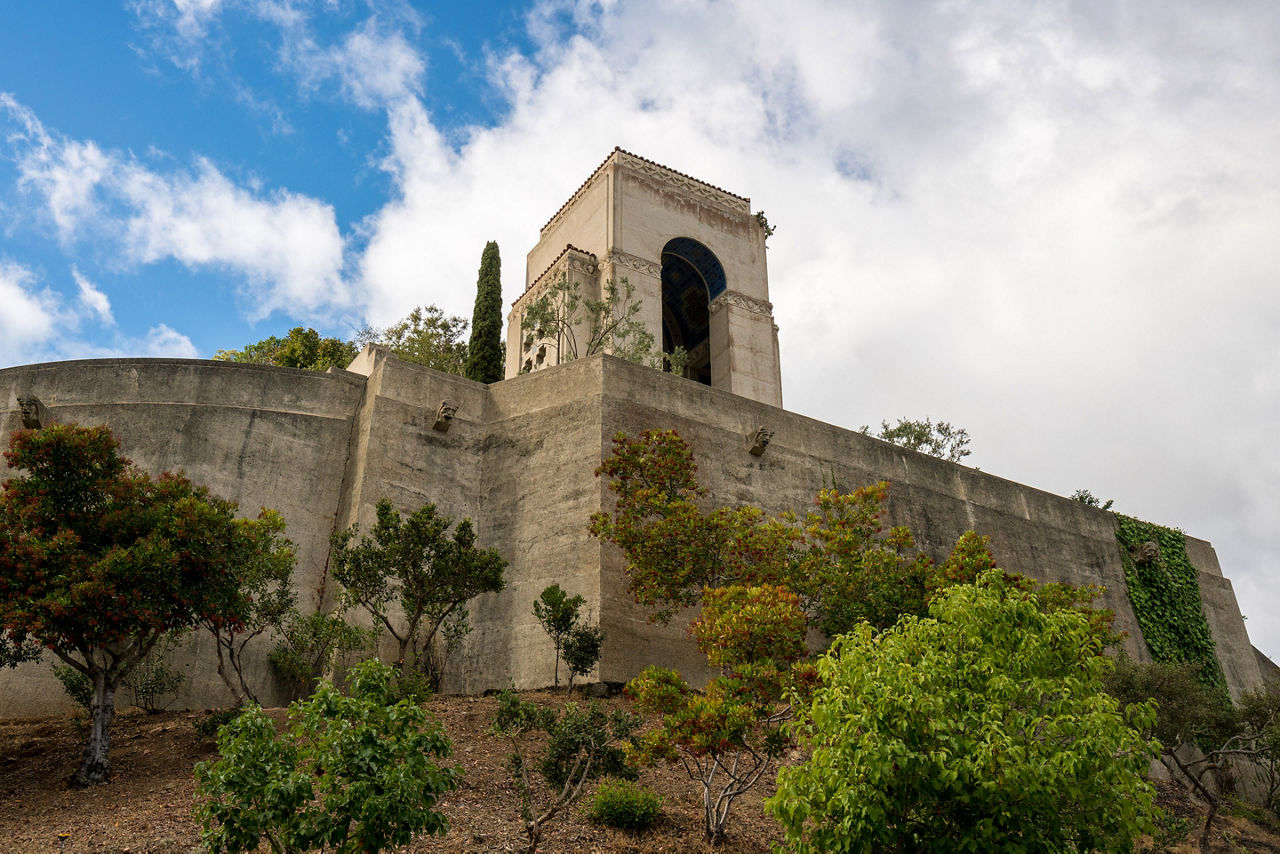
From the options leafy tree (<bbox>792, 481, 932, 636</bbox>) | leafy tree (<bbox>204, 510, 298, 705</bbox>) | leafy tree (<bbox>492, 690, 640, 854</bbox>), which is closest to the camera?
leafy tree (<bbox>492, 690, 640, 854</bbox>)

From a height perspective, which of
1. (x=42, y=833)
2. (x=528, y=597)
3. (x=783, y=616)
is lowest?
(x=42, y=833)

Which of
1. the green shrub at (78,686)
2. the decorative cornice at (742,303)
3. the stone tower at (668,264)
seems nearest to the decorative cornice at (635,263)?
the stone tower at (668,264)

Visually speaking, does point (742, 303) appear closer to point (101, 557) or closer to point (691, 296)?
point (691, 296)

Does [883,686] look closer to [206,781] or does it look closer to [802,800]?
[802,800]

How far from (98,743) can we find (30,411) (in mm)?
7597

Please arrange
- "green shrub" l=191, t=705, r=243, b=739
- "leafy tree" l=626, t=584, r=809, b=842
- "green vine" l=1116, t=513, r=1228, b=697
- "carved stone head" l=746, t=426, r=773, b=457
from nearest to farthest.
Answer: "leafy tree" l=626, t=584, r=809, b=842 → "green shrub" l=191, t=705, r=243, b=739 → "carved stone head" l=746, t=426, r=773, b=457 → "green vine" l=1116, t=513, r=1228, b=697

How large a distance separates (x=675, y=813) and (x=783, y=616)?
101 inches

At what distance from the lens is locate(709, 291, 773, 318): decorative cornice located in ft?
97.9

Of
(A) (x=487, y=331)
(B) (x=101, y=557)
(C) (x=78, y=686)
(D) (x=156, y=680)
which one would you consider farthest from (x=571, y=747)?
(A) (x=487, y=331)

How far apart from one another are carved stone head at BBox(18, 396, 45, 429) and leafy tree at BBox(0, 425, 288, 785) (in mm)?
4696

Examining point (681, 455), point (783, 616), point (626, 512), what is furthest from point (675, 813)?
point (681, 455)

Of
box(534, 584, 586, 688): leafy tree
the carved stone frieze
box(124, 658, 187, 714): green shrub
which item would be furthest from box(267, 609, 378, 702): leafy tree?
the carved stone frieze

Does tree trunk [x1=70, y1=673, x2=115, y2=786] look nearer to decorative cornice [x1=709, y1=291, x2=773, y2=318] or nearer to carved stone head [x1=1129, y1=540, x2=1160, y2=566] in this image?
decorative cornice [x1=709, y1=291, x2=773, y2=318]

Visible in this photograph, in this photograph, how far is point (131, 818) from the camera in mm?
10602
